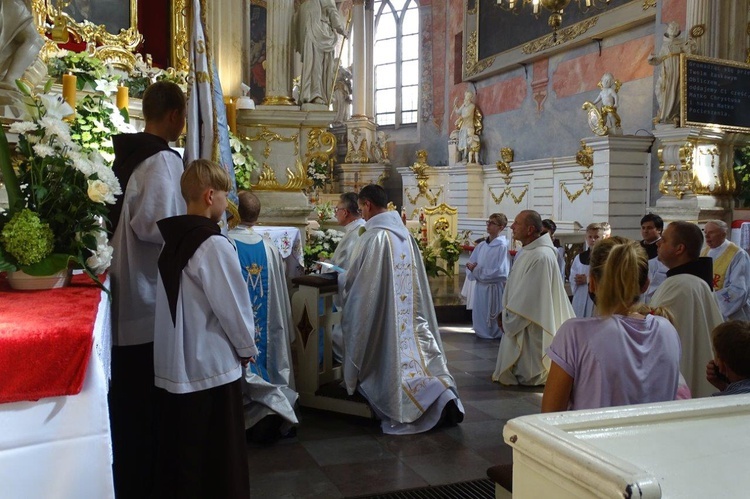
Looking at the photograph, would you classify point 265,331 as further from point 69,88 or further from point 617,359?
point 617,359

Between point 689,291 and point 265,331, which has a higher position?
point 689,291

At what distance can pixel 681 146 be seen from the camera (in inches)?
402

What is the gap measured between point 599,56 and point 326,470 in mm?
13250

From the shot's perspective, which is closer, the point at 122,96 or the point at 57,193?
the point at 57,193

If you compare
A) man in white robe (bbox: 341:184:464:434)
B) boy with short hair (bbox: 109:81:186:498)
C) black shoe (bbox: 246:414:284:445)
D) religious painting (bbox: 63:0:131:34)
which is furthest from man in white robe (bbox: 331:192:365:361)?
religious painting (bbox: 63:0:131:34)

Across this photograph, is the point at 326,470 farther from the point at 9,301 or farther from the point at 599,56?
the point at 599,56

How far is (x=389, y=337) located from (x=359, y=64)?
17.6 metres

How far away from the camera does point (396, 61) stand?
2241 cm

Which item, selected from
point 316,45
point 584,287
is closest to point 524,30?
point 584,287

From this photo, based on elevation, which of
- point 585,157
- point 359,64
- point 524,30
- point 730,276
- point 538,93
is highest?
point 524,30

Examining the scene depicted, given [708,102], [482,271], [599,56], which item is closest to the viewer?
[482,271]

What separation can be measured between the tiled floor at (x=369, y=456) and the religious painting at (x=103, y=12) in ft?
16.9

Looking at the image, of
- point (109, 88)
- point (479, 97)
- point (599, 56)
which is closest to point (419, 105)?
point (479, 97)

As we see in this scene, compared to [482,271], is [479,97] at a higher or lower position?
higher
